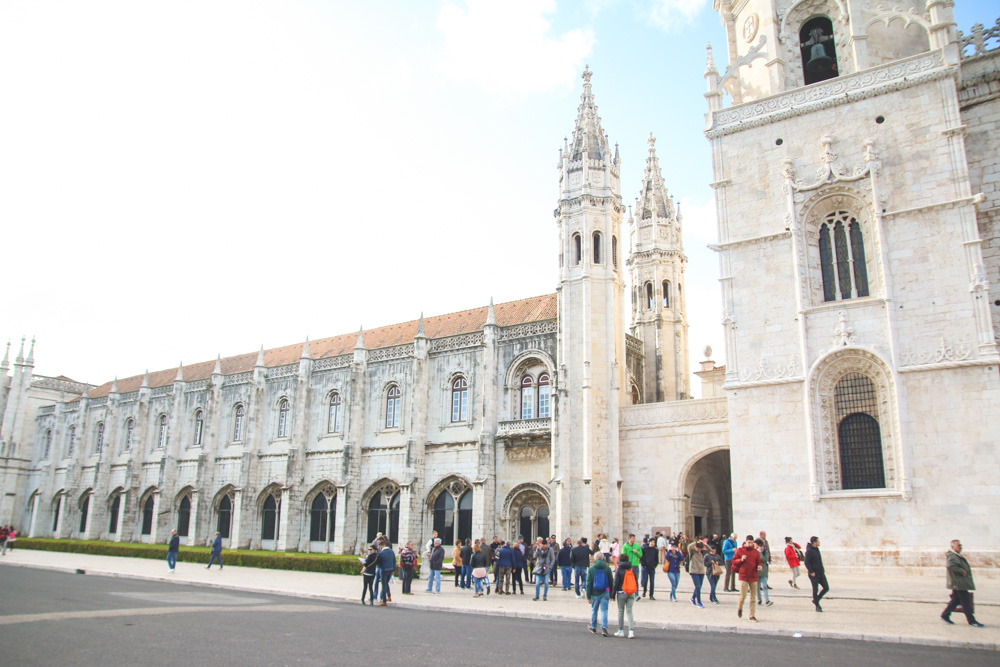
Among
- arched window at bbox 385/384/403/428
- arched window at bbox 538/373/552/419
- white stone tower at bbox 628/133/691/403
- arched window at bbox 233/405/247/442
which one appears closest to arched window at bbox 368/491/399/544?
arched window at bbox 385/384/403/428

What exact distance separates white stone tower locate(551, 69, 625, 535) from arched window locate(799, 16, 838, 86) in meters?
8.58

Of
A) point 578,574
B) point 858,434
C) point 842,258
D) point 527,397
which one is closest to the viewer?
point 578,574

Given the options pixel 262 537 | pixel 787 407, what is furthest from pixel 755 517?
pixel 262 537

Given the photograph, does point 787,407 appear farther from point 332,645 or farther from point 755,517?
point 332,645

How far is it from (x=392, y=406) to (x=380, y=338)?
6.21 meters

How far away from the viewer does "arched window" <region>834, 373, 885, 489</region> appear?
20.8 meters

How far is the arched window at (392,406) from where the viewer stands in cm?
3491

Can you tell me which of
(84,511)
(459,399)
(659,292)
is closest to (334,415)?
(459,399)

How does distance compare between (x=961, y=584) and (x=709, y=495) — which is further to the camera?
(x=709, y=495)

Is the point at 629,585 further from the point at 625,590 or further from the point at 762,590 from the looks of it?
the point at 762,590

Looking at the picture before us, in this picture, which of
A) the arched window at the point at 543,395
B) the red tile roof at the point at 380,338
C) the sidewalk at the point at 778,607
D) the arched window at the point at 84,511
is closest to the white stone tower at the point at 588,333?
the arched window at the point at 543,395

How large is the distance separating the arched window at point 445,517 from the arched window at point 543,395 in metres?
5.99

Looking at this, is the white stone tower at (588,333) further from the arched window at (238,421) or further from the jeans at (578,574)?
the arched window at (238,421)

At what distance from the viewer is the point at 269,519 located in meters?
38.6
